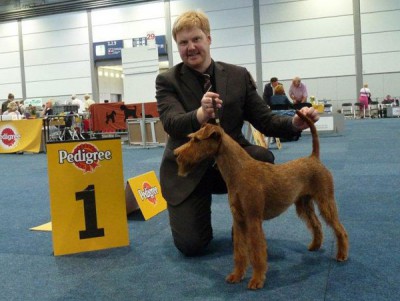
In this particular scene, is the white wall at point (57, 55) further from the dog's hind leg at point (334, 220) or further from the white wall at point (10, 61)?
the dog's hind leg at point (334, 220)

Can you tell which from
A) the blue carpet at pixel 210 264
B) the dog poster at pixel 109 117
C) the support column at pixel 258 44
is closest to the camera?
the blue carpet at pixel 210 264

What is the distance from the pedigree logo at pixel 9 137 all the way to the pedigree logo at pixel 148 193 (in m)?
6.34

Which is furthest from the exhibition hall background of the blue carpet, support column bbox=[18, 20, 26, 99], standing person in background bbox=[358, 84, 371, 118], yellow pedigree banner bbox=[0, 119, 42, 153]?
the blue carpet

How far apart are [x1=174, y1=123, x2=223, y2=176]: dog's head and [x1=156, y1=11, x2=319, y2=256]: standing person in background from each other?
456 mm

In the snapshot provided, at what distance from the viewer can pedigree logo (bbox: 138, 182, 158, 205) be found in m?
3.02

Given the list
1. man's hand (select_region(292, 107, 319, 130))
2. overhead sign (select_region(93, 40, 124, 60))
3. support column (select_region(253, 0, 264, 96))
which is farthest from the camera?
overhead sign (select_region(93, 40, 124, 60))

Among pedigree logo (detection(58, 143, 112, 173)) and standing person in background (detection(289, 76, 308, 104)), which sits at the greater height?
standing person in background (detection(289, 76, 308, 104))

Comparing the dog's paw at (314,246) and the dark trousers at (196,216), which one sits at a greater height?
the dark trousers at (196,216)

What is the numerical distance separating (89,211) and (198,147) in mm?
988

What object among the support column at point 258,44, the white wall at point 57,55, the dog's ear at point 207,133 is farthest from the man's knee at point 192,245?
the white wall at point 57,55

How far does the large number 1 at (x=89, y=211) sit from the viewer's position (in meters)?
2.25

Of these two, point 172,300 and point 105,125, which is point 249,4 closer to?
point 105,125

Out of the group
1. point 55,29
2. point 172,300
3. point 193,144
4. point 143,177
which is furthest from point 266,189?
point 55,29

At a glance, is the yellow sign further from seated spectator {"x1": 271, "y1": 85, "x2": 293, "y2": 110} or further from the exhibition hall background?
Answer: the exhibition hall background
